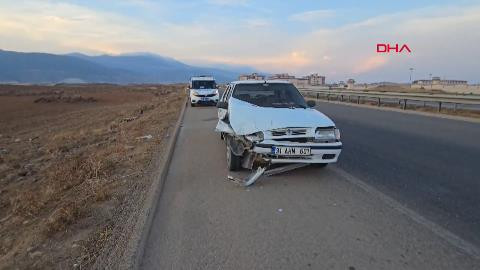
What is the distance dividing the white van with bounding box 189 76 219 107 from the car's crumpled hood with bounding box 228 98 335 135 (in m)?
21.8

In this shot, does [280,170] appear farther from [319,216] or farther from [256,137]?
[319,216]

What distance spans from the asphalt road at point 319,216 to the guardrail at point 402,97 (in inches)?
558

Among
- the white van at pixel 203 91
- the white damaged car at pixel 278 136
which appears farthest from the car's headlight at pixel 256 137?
the white van at pixel 203 91

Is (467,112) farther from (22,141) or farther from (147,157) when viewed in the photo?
(22,141)

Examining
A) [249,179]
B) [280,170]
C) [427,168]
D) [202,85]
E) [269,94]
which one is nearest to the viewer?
[249,179]

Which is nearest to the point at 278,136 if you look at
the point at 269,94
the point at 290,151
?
the point at 290,151

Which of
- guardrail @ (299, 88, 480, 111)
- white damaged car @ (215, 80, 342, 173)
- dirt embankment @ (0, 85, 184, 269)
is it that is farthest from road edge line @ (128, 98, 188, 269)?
guardrail @ (299, 88, 480, 111)

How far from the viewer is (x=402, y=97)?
85.8 ft

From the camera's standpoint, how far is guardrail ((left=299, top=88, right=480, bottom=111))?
21.6m

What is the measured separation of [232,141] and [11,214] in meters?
4.05

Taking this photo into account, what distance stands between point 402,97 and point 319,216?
75.9ft

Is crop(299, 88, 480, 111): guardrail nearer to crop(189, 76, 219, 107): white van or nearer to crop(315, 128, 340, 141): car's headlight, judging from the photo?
crop(189, 76, 219, 107): white van

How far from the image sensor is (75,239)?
489 centimetres

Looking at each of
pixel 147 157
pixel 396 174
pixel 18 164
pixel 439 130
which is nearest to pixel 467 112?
pixel 439 130
